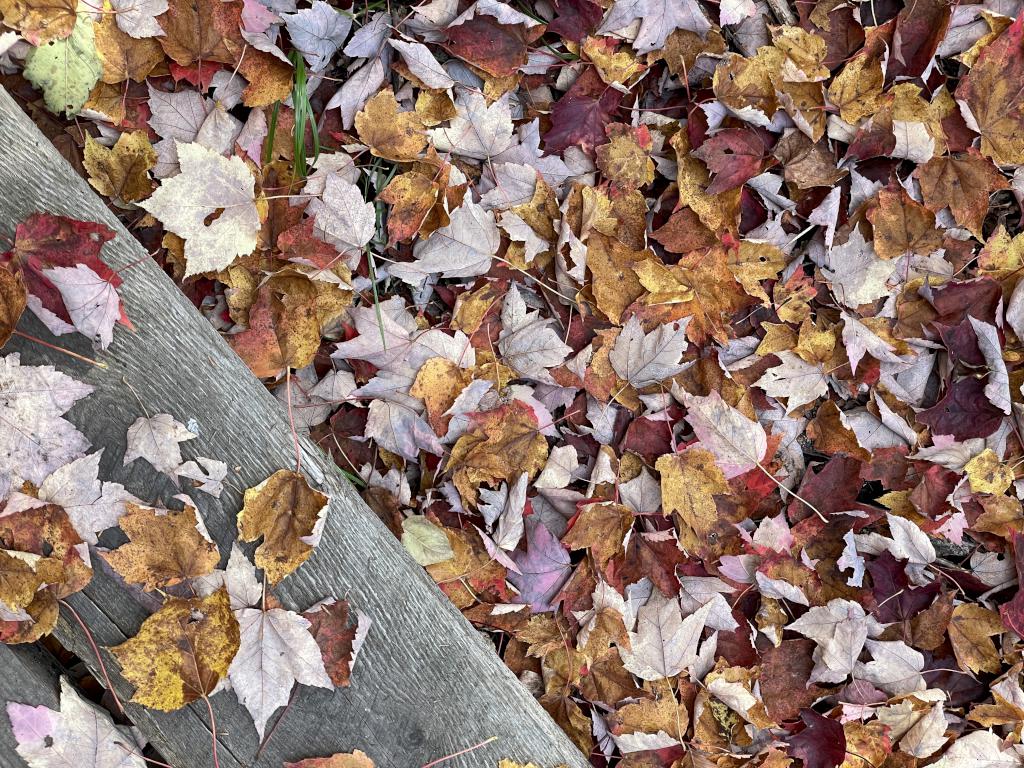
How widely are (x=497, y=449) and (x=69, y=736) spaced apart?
997 millimetres

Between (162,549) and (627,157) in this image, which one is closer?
(162,549)

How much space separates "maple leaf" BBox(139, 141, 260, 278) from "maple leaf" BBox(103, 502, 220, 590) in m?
0.48

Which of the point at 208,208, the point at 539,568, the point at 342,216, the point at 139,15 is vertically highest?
the point at 139,15

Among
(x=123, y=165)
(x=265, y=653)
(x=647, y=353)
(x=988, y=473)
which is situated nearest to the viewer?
(x=265, y=653)

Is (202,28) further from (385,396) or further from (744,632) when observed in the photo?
(744,632)

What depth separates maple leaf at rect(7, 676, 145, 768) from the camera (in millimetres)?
1314

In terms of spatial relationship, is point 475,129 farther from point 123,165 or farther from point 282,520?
point 282,520

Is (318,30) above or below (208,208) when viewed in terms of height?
above

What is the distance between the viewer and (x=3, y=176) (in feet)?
4.38

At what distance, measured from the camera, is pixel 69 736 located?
1.34m

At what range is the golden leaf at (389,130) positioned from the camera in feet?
5.13

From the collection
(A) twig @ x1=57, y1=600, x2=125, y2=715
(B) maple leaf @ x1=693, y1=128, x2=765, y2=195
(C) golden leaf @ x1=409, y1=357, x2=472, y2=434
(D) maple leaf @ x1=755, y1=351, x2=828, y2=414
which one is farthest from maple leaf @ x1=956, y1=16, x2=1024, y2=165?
(A) twig @ x1=57, y1=600, x2=125, y2=715

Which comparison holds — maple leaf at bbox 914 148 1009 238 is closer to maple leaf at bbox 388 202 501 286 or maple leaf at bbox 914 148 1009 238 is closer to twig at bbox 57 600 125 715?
maple leaf at bbox 388 202 501 286

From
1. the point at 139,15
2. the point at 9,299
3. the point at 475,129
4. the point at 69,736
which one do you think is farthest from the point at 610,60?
the point at 69,736
